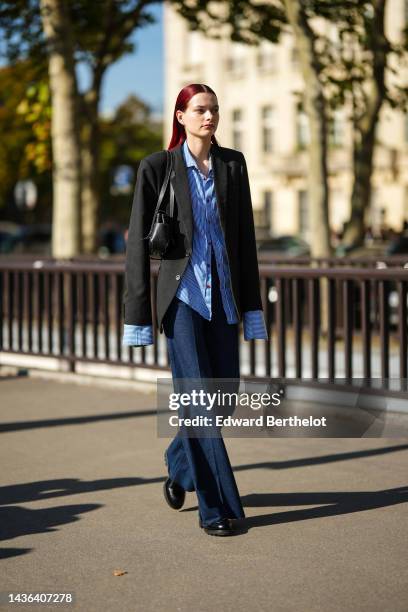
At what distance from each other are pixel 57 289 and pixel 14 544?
644 cm

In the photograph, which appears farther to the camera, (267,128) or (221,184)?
(267,128)

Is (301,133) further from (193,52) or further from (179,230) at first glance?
(179,230)

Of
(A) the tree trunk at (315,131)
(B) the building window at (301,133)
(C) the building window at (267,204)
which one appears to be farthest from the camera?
(C) the building window at (267,204)

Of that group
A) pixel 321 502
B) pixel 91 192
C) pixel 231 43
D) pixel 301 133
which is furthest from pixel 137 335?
pixel 301 133

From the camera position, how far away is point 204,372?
580cm

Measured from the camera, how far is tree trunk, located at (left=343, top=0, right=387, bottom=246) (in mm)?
18234

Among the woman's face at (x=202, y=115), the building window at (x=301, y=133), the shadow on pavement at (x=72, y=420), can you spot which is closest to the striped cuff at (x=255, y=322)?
the woman's face at (x=202, y=115)

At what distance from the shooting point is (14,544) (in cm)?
572

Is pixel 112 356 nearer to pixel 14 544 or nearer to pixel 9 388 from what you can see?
pixel 9 388

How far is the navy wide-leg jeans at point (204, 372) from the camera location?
5.77 metres

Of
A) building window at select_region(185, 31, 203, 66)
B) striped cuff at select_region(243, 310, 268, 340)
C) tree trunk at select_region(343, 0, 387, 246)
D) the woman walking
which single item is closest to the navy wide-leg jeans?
the woman walking

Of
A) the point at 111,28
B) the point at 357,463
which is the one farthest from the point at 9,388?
the point at 111,28

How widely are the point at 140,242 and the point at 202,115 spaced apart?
622 mm

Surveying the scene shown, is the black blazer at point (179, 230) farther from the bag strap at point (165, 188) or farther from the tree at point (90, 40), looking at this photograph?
the tree at point (90, 40)
